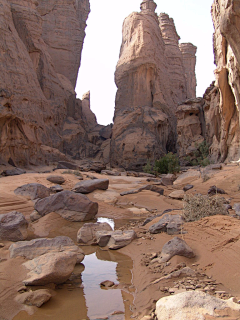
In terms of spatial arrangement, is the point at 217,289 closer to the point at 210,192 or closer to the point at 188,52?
the point at 210,192

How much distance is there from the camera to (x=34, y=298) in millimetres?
2609

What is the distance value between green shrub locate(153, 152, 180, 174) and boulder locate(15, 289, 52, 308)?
15.6 m

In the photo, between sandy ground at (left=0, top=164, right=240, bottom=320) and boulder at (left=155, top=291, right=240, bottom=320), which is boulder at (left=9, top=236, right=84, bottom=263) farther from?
boulder at (left=155, top=291, right=240, bottom=320)

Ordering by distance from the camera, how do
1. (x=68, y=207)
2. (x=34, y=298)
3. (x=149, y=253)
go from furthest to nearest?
(x=68, y=207)
(x=149, y=253)
(x=34, y=298)

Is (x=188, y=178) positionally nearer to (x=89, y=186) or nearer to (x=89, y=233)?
(x=89, y=186)

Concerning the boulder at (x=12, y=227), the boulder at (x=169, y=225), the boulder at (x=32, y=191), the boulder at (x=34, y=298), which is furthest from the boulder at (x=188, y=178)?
the boulder at (x=34, y=298)

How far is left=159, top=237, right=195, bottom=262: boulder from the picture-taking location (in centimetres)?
346

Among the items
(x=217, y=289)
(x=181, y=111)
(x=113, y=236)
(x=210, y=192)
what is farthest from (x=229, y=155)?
(x=217, y=289)

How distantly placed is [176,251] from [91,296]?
4.00 feet

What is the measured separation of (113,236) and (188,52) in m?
46.4

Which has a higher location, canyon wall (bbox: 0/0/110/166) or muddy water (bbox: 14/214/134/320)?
canyon wall (bbox: 0/0/110/166)

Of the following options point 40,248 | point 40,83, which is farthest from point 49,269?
point 40,83

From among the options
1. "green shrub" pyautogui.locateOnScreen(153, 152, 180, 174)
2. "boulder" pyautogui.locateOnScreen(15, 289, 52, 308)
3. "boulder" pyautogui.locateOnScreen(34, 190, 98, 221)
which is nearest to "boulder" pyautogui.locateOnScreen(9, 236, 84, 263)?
"boulder" pyautogui.locateOnScreen(15, 289, 52, 308)

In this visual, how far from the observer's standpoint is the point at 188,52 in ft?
149
